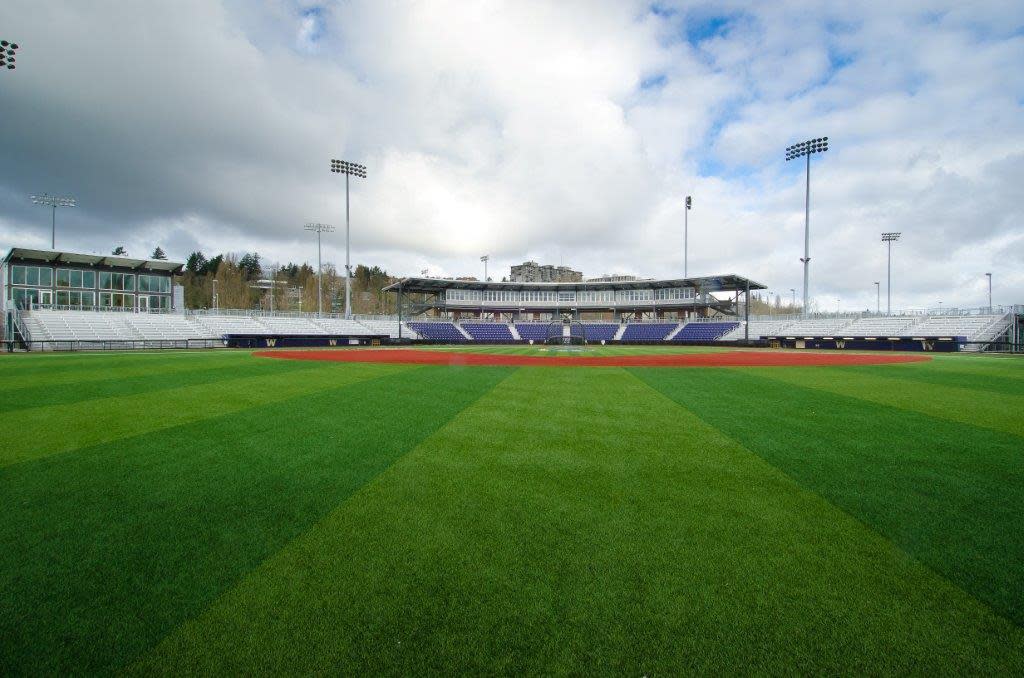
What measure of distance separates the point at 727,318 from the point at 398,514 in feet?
218

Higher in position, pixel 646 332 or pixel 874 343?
pixel 646 332

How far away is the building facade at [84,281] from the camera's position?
39750 millimetres

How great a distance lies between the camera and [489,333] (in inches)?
2499

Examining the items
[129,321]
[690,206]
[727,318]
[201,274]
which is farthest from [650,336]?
[201,274]

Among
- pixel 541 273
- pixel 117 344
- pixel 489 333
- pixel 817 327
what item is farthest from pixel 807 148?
pixel 541 273

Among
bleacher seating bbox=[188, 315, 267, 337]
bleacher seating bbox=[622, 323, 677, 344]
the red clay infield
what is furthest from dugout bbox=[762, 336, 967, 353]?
bleacher seating bbox=[188, 315, 267, 337]

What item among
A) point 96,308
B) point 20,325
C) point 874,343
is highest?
point 96,308

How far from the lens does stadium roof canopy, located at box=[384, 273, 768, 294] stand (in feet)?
200

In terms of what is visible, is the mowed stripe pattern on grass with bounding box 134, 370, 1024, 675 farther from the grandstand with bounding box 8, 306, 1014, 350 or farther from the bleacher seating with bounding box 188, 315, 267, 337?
the bleacher seating with bounding box 188, 315, 267, 337

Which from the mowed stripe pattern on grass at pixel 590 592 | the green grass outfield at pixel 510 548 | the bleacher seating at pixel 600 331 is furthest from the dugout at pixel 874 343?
the mowed stripe pattern on grass at pixel 590 592

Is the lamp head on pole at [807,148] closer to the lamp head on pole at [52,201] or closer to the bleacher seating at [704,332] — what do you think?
the bleacher seating at [704,332]

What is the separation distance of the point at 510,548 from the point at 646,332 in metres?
61.8

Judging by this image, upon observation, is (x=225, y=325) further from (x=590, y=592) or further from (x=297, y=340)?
(x=590, y=592)

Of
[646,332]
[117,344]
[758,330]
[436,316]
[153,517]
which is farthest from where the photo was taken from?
[436,316]
